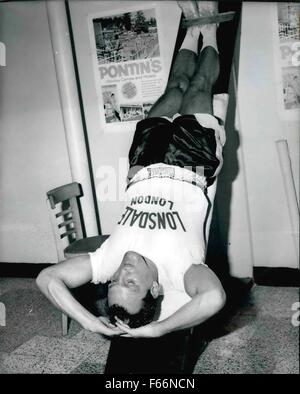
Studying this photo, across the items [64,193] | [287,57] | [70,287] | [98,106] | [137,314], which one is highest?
[287,57]

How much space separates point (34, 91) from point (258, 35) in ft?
6.04

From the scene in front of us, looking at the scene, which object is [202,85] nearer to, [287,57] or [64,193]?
[287,57]

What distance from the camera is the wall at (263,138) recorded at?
107 inches

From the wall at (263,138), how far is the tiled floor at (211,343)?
0.35m

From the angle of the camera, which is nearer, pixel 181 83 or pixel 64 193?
pixel 181 83

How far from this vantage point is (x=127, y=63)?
9.96 feet

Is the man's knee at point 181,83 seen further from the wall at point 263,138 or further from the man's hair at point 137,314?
the man's hair at point 137,314

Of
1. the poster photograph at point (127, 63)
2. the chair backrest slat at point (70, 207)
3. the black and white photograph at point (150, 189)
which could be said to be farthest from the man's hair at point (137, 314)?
the poster photograph at point (127, 63)

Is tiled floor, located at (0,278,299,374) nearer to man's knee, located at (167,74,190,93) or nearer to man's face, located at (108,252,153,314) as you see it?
man's face, located at (108,252,153,314)

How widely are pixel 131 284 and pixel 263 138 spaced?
1577 millimetres

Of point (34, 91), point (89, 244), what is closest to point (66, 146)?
point (34, 91)

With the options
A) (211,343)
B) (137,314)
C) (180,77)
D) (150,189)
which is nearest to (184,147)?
(150,189)

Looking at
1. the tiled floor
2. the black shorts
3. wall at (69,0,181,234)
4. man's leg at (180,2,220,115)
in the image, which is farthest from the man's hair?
wall at (69,0,181,234)
